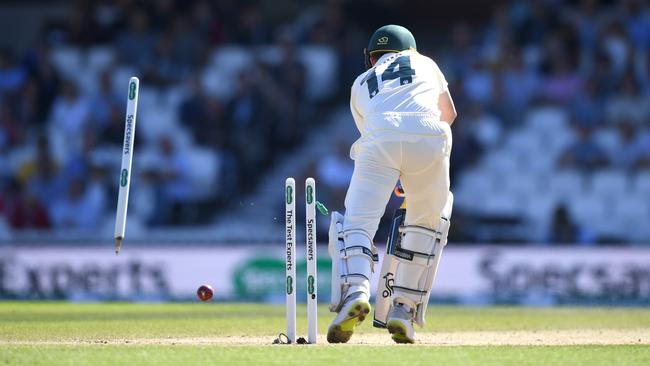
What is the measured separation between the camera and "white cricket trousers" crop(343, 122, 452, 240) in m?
7.91

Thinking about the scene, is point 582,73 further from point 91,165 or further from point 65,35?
point 65,35

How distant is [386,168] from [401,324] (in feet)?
3.15

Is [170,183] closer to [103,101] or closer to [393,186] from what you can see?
[103,101]

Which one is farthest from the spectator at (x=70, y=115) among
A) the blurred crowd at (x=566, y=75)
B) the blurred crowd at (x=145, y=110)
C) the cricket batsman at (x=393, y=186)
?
the cricket batsman at (x=393, y=186)

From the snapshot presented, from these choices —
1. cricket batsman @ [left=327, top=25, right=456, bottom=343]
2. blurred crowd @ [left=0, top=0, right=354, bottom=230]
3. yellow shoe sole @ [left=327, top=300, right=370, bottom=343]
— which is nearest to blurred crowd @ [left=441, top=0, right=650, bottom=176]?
blurred crowd @ [left=0, top=0, right=354, bottom=230]

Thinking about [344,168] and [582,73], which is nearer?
[344,168]

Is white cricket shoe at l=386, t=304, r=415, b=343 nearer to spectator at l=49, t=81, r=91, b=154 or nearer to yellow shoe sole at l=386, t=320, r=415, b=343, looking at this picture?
yellow shoe sole at l=386, t=320, r=415, b=343

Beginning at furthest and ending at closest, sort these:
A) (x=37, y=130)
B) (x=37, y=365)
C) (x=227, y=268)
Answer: (x=37, y=130) < (x=227, y=268) < (x=37, y=365)

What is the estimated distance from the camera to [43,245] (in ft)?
51.8

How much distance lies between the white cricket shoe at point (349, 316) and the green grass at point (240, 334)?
0.17m

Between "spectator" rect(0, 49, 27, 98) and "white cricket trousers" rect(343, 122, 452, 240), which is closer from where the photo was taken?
"white cricket trousers" rect(343, 122, 452, 240)

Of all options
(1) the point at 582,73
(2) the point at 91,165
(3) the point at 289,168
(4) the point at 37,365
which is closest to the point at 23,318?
(4) the point at 37,365

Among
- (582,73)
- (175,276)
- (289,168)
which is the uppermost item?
(582,73)

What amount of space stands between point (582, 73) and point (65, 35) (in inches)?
316
